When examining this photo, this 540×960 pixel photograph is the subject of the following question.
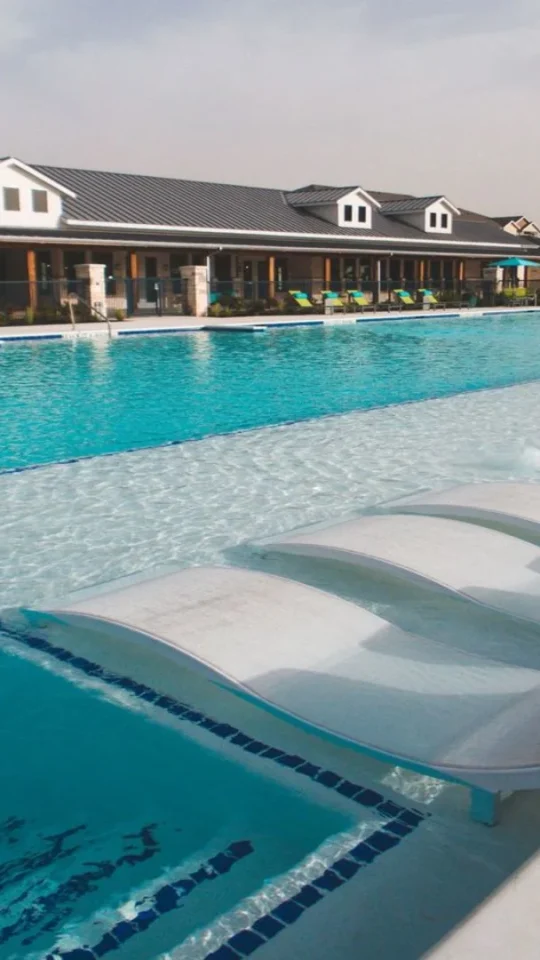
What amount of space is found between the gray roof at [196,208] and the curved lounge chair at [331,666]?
28569mm

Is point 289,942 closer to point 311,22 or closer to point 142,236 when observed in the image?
point 311,22

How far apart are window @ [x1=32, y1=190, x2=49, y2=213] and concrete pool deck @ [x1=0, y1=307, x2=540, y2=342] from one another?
4.95m

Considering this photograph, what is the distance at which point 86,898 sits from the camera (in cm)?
305

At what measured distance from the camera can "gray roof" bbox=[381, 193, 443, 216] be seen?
4391 cm

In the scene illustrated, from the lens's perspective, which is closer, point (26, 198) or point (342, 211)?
point (26, 198)

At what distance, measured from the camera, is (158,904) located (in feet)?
9.82

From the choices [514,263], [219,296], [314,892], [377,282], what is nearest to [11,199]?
[219,296]

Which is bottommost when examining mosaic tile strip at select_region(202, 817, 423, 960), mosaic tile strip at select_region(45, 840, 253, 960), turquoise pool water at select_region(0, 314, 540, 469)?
mosaic tile strip at select_region(45, 840, 253, 960)

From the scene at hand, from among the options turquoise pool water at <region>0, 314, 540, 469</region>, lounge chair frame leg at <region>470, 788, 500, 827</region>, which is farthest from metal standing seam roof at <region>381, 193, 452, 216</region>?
lounge chair frame leg at <region>470, 788, 500, 827</region>

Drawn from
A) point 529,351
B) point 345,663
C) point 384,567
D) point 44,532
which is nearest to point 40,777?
point 345,663

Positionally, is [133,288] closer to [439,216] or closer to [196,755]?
[439,216]

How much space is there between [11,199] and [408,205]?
20.9m

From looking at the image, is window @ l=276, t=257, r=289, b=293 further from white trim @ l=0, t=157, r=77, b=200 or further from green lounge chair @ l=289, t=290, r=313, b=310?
white trim @ l=0, t=157, r=77, b=200

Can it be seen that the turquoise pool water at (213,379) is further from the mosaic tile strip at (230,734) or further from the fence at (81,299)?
the mosaic tile strip at (230,734)
